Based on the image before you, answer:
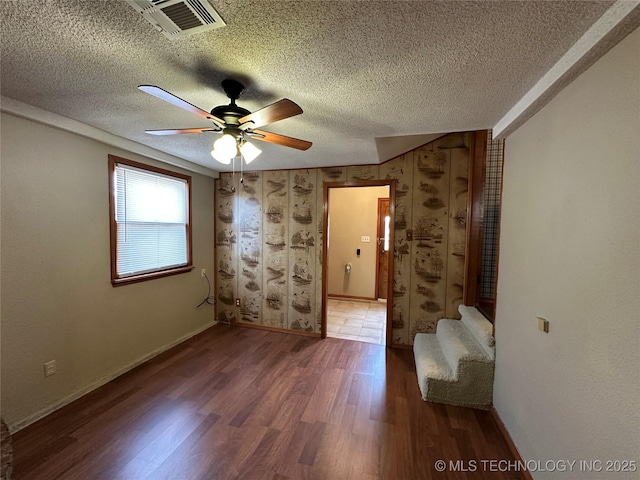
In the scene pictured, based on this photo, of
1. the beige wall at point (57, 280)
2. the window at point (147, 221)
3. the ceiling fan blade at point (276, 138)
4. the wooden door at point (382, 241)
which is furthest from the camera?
the wooden door at point (382, 241)

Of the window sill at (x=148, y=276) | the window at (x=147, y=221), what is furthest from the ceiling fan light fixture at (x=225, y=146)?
the window sill at (x=148, y=276)

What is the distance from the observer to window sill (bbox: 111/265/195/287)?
8.61 ft

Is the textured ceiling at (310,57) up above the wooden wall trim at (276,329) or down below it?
above

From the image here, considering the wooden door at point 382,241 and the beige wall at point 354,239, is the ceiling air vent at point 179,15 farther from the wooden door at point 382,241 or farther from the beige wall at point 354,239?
the wooden door at point 382,241

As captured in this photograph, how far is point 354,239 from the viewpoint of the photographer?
5.70 metres

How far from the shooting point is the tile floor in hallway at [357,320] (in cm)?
382

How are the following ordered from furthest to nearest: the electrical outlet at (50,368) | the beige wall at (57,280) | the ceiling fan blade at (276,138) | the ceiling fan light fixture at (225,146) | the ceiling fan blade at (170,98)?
the electrical outlet at (50,368)
the beige wall at (57,280)
the ceiling fan blade at (276,138)
the ceiling fan light fixture at (225,146)
the ceiling fan blade at (170,98)

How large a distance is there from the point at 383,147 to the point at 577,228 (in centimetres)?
191

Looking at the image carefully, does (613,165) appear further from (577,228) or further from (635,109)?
(577,228)

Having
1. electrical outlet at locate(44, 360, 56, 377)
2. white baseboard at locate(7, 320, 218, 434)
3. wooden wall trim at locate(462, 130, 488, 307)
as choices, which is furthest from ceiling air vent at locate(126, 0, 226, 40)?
wooden wall trim at locate(462, 130, 488, 307)

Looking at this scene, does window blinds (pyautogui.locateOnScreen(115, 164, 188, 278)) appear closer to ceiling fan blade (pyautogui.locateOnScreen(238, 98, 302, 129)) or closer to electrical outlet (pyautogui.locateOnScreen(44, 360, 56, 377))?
electrical outlet (pyautogui.locateOnScreen(44, 360, 56, 377))

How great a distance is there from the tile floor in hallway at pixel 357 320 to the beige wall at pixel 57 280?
8.58 ft

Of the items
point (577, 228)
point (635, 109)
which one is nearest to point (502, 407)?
point (577, 228)

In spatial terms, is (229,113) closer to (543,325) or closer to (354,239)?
(543,325)
